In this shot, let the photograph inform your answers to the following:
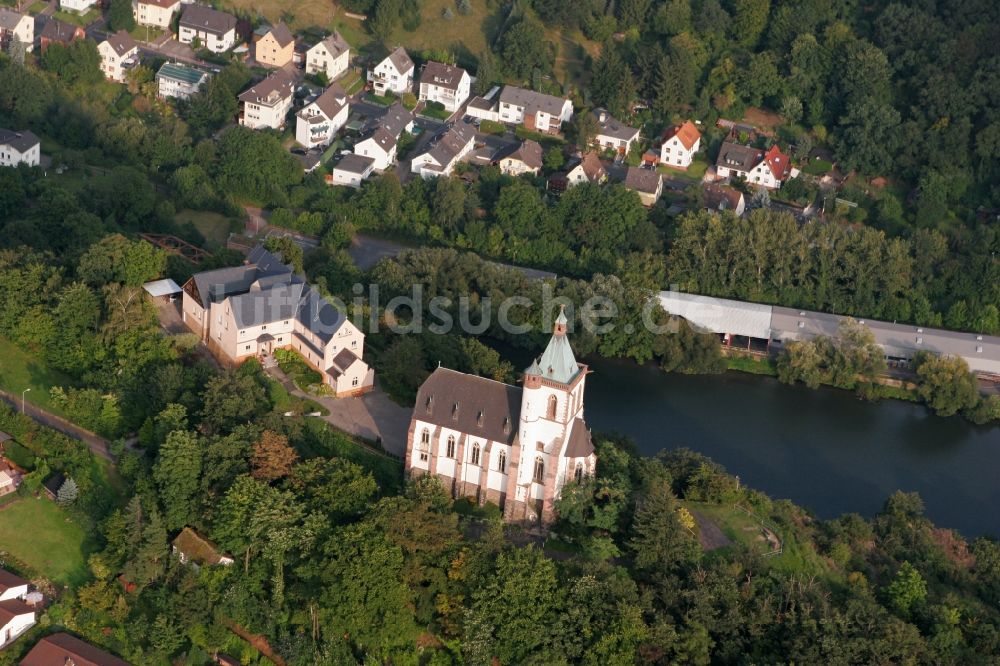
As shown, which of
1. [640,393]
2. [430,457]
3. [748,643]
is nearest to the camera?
[748,643]

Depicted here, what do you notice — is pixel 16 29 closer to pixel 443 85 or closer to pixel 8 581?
pixel 443 85

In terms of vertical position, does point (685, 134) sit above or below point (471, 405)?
above

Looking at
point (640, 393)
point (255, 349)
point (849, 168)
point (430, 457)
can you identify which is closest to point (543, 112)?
point (849, 168)

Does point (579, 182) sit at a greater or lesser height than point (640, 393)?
greater

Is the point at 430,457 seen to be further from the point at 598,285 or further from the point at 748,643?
the point at 598,285

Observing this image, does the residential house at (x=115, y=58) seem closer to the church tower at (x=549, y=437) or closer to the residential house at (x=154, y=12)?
the residential house at (x=154, y=12)

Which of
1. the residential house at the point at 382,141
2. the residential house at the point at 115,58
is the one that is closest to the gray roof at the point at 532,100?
the residential house at the point at 382,141

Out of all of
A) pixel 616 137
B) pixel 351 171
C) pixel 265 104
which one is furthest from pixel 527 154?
pixel 265 104
